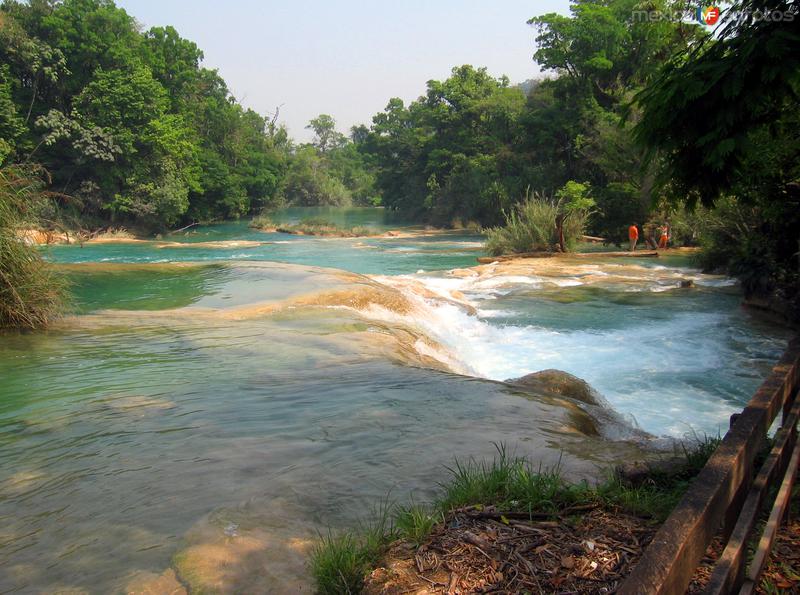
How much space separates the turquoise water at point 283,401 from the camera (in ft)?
11.9

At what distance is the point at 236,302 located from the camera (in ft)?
41.0

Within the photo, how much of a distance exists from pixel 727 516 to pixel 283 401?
463 cm

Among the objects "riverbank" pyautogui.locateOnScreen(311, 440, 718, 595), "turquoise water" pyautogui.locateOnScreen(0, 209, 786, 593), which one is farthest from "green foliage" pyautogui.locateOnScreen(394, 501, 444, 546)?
"turquoise water" pyautogui.locateOnScreen(0, 209, 786, 593)

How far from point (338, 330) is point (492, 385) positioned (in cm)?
343

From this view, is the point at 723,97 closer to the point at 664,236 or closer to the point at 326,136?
the point at 664,236

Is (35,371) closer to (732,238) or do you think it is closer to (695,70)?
(695,70)

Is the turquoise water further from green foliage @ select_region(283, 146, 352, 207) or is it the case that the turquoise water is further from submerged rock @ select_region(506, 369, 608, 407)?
green foliage @ select_region(283, 146, 352, 207)

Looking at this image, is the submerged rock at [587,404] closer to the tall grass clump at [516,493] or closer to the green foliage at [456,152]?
the tall grass clump at [516,493]

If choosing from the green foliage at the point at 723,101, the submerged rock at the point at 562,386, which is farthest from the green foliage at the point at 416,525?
the submerged rock at the point at 562,386

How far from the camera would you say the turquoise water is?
363 cm

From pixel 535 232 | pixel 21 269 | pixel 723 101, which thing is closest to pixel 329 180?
pixel 535 232

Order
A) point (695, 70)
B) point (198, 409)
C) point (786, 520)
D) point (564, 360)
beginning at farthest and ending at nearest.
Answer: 1. point (564, 360)
2. point (198, 409)
3. point (695, 70)
4. point (786, 520)

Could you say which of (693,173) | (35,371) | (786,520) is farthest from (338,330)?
(786,520)

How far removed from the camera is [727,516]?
8.08ft
